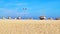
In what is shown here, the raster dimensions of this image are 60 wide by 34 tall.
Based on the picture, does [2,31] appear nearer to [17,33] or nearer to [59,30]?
[17,33]

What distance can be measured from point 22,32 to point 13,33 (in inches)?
35.3

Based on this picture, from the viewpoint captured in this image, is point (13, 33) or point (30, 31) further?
point (30, 31)

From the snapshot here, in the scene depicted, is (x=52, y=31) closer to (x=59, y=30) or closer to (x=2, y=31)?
(x=59, y=30)

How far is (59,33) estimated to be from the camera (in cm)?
1596

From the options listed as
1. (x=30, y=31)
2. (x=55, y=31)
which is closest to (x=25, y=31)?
(x=30, y=31)

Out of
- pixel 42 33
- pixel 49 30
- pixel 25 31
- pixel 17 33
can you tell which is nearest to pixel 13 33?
pixel 17 33

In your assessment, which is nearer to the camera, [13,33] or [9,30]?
[13,33]

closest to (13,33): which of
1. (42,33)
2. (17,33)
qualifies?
(17,33)

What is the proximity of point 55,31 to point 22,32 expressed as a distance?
9.45 feet

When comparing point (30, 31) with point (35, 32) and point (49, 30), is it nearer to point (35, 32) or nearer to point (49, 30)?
point (35, 32)

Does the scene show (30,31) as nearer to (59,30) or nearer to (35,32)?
(35,32)

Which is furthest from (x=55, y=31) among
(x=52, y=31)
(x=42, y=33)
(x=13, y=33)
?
(x=13, y=33)

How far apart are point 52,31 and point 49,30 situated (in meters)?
0.46

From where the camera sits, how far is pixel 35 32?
16078mm
